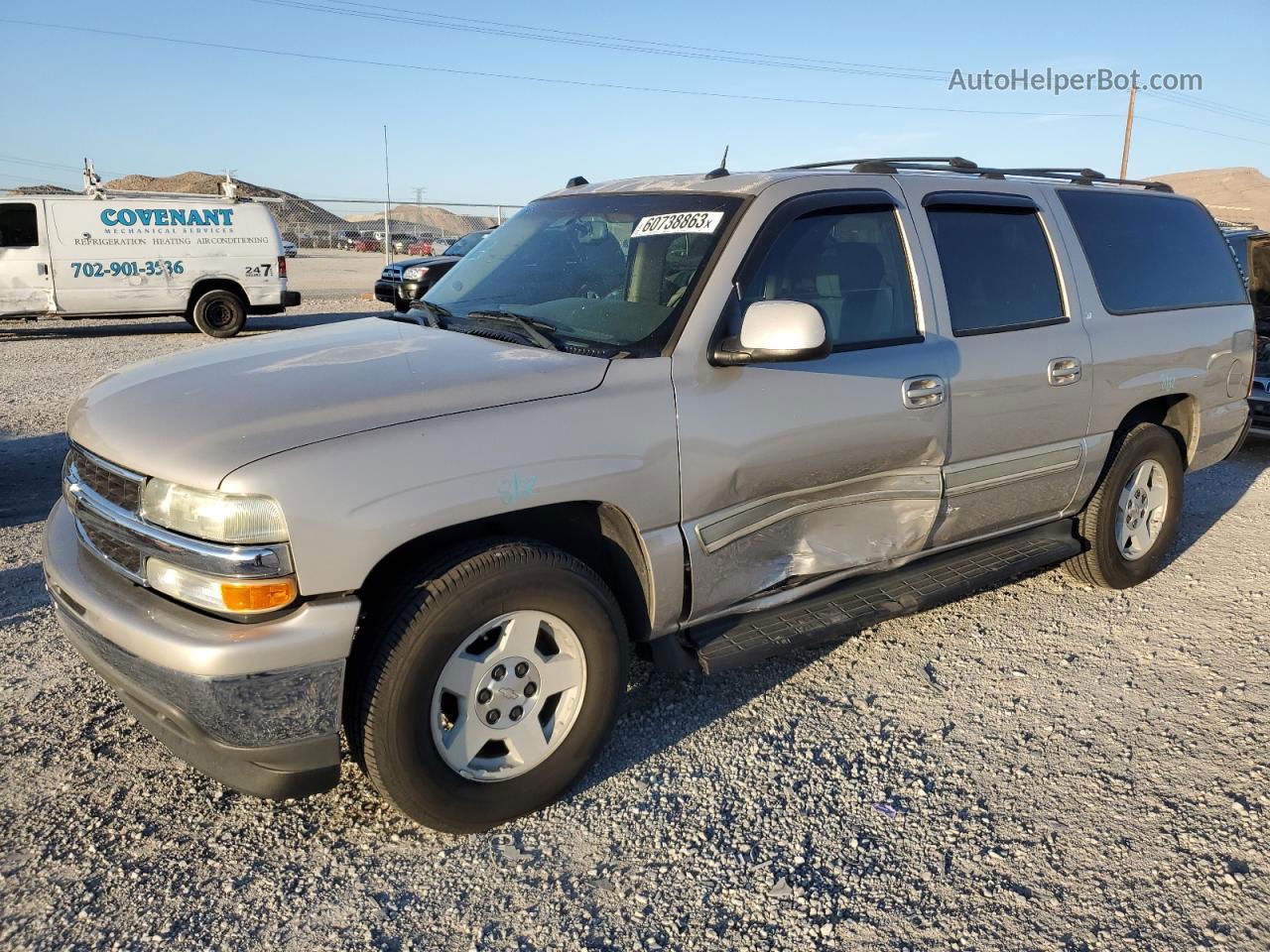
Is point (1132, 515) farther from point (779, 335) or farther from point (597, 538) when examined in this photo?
point (597, 538)

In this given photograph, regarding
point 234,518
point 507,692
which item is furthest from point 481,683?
point 234,518

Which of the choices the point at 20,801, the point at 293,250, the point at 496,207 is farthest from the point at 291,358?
the point at 293,250

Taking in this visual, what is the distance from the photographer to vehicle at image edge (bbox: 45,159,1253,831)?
2.49 metres

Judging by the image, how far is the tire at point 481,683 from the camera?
2.60 metres

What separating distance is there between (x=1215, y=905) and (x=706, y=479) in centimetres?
183

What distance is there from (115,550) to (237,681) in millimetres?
647

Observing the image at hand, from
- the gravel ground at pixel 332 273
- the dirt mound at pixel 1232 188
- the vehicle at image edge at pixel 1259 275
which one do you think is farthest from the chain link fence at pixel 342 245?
the dirt mound at pixel 1232 188

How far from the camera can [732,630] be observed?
11.1 feet

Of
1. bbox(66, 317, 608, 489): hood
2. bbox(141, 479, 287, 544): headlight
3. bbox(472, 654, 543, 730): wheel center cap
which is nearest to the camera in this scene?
bbox(141, 479, 287, 544): headlight

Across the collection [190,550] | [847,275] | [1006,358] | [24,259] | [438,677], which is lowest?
[438,677]

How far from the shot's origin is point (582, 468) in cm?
282

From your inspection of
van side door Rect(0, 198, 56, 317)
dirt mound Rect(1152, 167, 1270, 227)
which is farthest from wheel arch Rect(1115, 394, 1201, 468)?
dirt mound Rect(1152, 167, 1270, 227)

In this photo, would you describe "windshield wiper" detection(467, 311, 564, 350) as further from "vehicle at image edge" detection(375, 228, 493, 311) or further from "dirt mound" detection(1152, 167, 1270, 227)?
"dirt mound" detection(1152, 167, 1270, 227)

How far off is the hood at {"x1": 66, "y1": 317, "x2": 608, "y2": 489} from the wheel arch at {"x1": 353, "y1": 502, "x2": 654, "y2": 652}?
1.21ft
